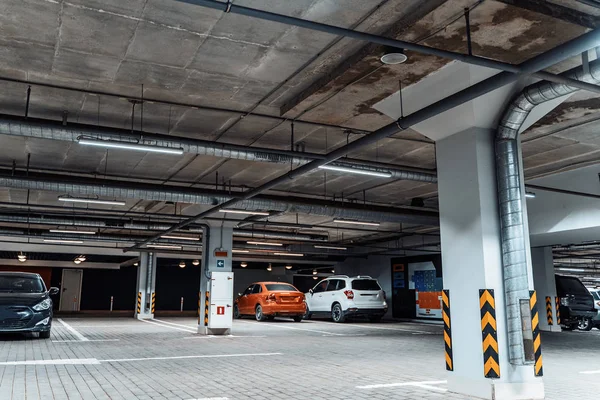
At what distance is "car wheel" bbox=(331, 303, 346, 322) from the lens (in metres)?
19.4

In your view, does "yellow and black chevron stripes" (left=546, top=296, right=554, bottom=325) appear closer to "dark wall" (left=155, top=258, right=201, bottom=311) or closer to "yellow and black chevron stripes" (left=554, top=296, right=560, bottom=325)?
"yellow and black chevron stripes" (left=554, top=296, right=560, bottom=325)

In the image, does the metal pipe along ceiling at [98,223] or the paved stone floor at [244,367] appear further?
the metal pipe along ceiling at [98,223]

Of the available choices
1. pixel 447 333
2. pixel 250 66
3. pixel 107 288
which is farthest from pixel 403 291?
pixel 250 66

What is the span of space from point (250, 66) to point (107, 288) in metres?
29.3

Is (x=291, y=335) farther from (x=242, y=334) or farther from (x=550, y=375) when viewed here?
(x=550, y=375)

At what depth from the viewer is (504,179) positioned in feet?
21.4

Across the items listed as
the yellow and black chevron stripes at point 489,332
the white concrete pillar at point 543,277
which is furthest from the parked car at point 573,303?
the yellow and black chevron stripes at point 489,332

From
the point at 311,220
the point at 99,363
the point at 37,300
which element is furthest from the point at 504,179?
the point at 311,220

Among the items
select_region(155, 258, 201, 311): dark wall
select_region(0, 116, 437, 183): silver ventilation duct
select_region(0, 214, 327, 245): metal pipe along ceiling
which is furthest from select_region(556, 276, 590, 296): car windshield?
select_region(155, 258, 201, 311): dark wall

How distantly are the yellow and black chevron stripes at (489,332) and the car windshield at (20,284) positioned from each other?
10.5 metres

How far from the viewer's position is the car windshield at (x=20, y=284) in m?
12.1

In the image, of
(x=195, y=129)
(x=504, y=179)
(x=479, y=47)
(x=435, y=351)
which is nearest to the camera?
(x=479, y=47)

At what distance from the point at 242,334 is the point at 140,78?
9591 millimetres

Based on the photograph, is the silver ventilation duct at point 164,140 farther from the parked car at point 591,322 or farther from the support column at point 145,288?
the support column at point 145,288
